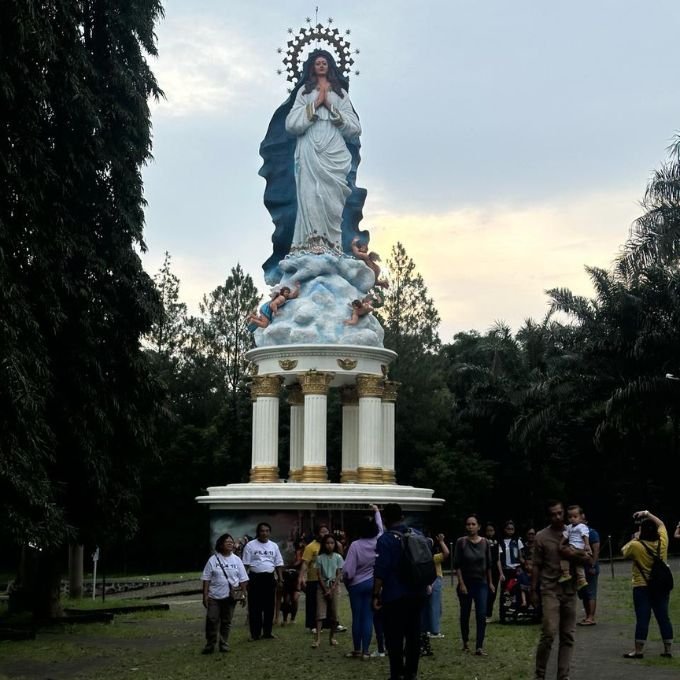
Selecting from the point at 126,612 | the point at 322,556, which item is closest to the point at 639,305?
the point at 126,612

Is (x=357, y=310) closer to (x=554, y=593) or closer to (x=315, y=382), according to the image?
(x=315, y=382)

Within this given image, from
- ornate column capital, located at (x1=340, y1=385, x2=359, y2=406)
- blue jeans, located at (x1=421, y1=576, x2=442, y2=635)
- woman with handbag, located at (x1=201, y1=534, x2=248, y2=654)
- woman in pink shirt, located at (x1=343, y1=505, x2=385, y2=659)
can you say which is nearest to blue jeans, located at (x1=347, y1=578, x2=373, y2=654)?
woman in pink shirt, located at (x1=343, y1=505, x2=385, y2=659)

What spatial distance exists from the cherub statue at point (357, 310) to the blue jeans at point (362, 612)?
1898cm

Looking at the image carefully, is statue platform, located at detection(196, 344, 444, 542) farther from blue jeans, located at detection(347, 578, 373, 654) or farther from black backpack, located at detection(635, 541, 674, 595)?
black backpack, located at detection(635, 541, 674, 595)

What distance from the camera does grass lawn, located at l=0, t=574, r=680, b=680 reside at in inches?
480

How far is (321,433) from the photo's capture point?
30.5 m

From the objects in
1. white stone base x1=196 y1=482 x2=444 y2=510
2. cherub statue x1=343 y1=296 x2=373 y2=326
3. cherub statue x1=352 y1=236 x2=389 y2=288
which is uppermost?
cherub statue x1=352 y1=236 x2=389 y2=288

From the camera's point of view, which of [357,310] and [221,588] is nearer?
[221,588]

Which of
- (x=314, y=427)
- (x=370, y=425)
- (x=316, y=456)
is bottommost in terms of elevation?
(x=316, y=456)

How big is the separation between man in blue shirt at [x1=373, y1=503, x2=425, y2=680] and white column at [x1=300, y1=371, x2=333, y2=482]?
1966cm

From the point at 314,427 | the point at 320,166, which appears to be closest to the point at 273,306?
the point at 314,427

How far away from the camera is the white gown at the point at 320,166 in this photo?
33344 mm

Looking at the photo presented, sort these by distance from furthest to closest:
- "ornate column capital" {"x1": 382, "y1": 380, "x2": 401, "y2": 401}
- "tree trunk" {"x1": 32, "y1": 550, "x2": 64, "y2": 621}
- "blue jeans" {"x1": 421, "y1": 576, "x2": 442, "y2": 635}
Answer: "ornate column capital" {"x1": 382, "y1": 380, "x2": 401, "y2": 401}, "tree trunk" {"x1": 32, "y1": 550, "x2": 64, "y2": 621}, "blue jeans" {"x1": 421, "y1": 576, "x2": 442, "y2": 635}

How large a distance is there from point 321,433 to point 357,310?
13.0 feet
